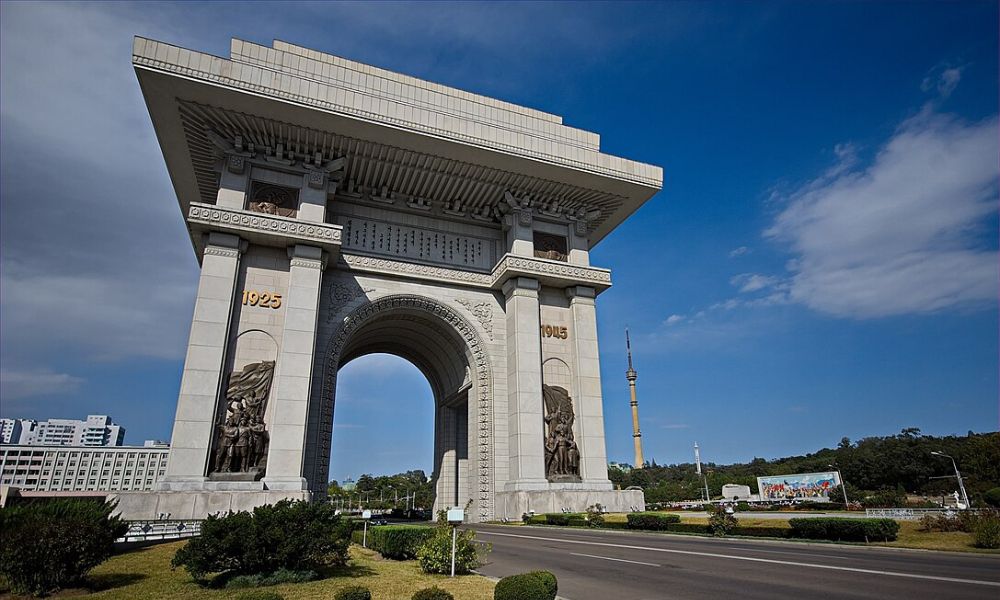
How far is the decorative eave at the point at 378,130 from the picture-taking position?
20.9 m

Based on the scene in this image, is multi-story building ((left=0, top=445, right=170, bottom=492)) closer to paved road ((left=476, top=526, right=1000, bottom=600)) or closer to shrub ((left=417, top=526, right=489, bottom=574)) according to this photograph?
paved road ((left=476, top=526, right=1000, bottom=600))

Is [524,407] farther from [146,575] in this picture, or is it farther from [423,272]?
[146,575]

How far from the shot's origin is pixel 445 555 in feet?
34.7

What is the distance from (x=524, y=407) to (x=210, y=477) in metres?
12.8

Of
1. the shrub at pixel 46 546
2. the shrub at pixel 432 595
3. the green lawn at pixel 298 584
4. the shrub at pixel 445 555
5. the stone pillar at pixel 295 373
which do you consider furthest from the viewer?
the stone pillar at pixel 295 373

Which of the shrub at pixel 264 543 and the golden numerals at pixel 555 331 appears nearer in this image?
the shrub at pixel 264 543

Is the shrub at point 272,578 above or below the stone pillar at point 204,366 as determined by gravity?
below

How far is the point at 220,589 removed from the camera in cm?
899

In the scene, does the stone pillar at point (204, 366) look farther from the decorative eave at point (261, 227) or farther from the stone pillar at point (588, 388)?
the stone pillar at point (588, 388)

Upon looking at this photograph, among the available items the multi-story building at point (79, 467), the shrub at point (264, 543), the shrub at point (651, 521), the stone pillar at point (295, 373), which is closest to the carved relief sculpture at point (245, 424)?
the stone pillar at point (295, 373)

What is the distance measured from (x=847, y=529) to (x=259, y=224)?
23.2 metres

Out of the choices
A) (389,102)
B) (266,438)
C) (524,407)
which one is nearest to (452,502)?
(524,407)

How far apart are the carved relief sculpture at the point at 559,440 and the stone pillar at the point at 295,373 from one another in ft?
34.8

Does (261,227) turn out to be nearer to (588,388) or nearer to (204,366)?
(204,366)
